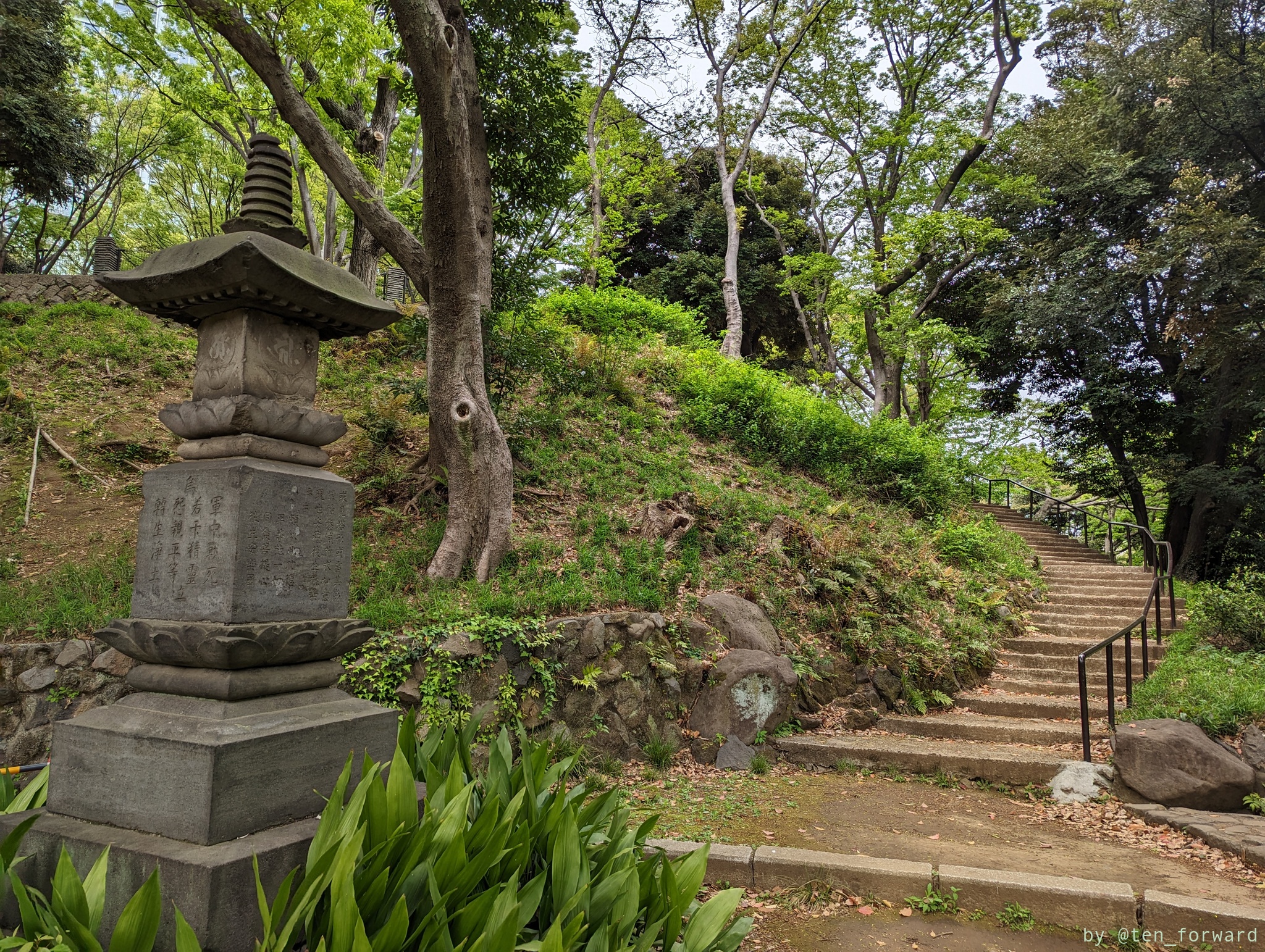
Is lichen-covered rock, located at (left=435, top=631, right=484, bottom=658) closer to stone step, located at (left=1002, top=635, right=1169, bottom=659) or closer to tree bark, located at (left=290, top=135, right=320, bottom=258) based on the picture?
stone step, located at (left=1002, top=635, right=1169, bottom=659)

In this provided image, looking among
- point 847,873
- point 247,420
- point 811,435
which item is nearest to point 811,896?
point 847,873

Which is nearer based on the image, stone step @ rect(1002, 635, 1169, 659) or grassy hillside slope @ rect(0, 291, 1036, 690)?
grassy hillside slope @ rect(0, 291, 1036, 690)

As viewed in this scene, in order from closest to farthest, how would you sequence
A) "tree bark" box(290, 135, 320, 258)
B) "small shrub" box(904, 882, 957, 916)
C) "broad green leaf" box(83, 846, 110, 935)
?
"broad green leaf" box(83, 846, 110, 935) → "small shrub" box(904, 882, 957, 916) → "tree bark" box(290, 135, 320, 258)

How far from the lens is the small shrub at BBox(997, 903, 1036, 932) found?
3.99 meters

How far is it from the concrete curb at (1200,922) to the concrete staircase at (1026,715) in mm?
2380

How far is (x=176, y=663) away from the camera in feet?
10.5

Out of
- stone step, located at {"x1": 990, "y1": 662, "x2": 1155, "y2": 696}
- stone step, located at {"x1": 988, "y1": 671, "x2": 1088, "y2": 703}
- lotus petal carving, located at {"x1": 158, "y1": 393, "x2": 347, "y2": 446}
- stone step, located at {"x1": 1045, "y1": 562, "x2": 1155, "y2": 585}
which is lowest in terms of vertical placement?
stone step, located at {"x1": 988, "y1": 671, "x2": 1088, "y2": 703}

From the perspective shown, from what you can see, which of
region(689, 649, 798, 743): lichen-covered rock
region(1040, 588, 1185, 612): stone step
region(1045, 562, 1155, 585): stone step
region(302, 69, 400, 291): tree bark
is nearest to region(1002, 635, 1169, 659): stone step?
region(1040, 588, 1185, 612): stone step

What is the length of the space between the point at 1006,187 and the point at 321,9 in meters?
13.9

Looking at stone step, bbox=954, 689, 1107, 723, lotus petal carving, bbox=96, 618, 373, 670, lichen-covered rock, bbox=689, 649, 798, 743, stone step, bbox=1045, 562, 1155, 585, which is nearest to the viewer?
lotus petal carving, bbox=96, 618, 373, 670

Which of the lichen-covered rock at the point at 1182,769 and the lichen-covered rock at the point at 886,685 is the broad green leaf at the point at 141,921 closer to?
the lichen-covered rock at the point at 1182,769

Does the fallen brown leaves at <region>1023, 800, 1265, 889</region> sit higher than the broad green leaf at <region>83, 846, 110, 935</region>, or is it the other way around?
the broad green leaf at <region>83, 846, 110, 935</region>

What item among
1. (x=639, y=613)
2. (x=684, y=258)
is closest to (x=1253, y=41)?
(x=684, y=258)

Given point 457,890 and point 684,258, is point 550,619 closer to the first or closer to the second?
point 457,890
